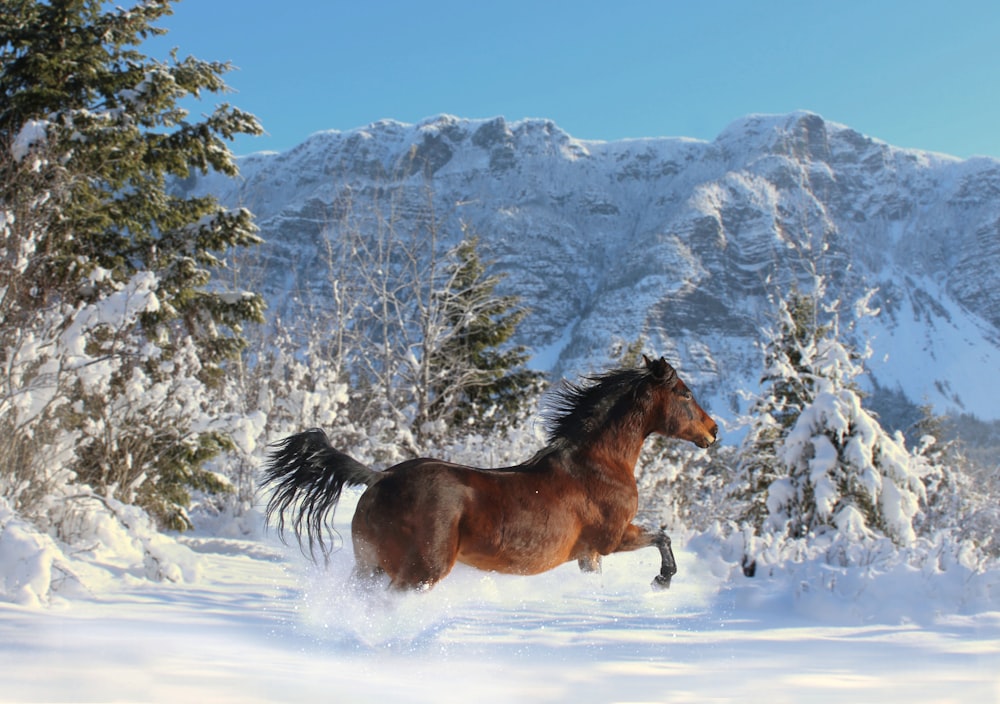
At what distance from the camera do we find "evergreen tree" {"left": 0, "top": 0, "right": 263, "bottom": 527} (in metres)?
8.61

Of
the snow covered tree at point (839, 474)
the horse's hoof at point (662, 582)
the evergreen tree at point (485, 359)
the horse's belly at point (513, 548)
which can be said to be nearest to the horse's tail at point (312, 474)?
the horse's belly at point (513, 548)

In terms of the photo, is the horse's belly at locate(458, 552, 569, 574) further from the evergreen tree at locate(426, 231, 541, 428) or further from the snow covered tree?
the evergreen tree at locate(426, 231, 541, 428)

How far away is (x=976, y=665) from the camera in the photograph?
4.62 meters

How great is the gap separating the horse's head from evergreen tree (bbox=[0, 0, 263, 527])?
6.09 metres

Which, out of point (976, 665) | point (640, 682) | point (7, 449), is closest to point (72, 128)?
point (7, 449)

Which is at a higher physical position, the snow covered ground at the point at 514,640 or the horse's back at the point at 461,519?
the horse's back at the point at 461,519

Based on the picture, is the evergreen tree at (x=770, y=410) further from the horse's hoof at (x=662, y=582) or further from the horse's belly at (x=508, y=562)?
the horse's belly at (x=508, y=562)

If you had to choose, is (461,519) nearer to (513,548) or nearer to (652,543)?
(513,548)

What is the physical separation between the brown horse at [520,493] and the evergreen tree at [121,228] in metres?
4.48

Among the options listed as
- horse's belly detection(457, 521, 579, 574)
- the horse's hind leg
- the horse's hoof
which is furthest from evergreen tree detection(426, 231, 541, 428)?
horse's belly detection(457, 521, 579, 574)

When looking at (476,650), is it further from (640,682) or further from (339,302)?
(339,302)

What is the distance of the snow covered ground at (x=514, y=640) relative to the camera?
3.54 m

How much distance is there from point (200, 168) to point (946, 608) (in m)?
11.4

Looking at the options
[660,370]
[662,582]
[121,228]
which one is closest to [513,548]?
[662,582]
